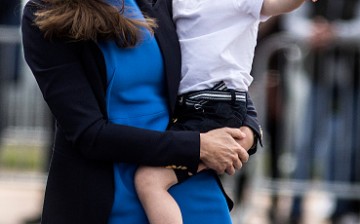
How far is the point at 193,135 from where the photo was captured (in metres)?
2.60

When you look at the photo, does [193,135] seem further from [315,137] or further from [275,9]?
[315,137]

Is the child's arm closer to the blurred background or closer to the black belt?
the black belt

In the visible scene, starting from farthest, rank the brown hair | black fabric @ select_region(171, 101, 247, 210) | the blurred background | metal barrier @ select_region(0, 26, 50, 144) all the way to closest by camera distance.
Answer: metal barrier @ select_region(0, 26, 50, 144) → the blurred background → black fabric @ select_region(171, 101, 247, 210) → the brown hair

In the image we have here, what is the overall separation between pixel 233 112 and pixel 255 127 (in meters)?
0.12

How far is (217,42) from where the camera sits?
2.69 m

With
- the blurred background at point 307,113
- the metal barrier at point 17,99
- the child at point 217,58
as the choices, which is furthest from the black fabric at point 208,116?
the metal barrier at point 17,99

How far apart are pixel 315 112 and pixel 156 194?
3.95 m

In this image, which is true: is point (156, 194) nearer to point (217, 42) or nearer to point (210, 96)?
point (210, 96)

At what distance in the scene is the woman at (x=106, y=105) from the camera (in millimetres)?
2545

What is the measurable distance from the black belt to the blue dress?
73 millimetres

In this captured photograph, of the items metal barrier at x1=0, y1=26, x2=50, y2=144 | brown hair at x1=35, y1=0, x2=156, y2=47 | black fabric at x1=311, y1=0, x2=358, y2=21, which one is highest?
brown hair at x1=35, y1=0, x2=156, y2=47

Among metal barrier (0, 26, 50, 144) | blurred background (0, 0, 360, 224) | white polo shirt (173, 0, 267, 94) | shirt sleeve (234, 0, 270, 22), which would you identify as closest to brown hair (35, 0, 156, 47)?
white polo shirt (173, 0, 267, 94)

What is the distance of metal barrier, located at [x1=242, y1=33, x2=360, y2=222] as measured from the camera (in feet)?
20.8

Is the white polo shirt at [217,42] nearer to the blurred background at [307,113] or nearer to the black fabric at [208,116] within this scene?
the black fabric at [208,116]
